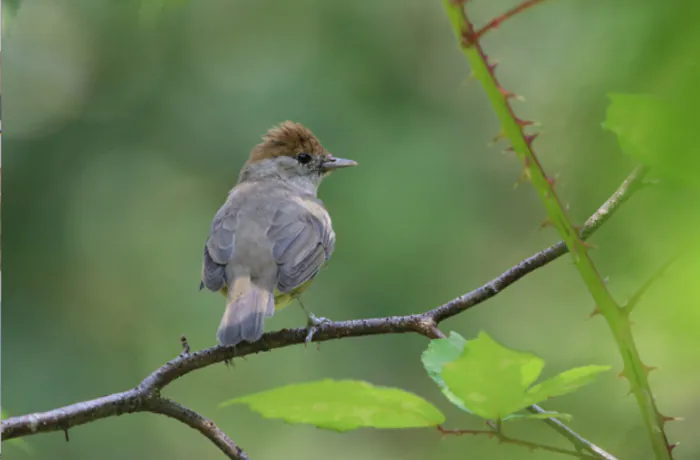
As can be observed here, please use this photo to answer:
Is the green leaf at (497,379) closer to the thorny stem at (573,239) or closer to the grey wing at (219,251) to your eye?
the thorny stem at (573,239)

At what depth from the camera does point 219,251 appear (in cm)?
387

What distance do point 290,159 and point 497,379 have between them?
175 inches

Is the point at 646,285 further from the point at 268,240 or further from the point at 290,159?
the point at 290,159

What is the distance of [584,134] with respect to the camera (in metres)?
0.81

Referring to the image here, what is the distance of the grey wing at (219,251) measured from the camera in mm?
3741

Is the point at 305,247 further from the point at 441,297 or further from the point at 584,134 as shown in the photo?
the point at 584,134

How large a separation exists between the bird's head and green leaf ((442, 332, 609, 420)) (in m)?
4.34

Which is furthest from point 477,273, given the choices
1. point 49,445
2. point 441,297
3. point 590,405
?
point 49,445

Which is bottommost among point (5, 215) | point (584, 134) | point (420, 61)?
point (584, 134)

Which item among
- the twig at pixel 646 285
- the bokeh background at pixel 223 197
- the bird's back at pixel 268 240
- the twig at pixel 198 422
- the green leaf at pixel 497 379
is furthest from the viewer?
the bokeh background at pixel 223 197

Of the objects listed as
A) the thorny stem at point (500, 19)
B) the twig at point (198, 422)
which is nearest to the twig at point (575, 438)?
the thorny stem at point (500, 19)

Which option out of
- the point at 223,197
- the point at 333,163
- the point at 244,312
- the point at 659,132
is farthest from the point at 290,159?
the point at 659,132

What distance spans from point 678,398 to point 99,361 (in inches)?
168

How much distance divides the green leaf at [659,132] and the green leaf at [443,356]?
27cm
